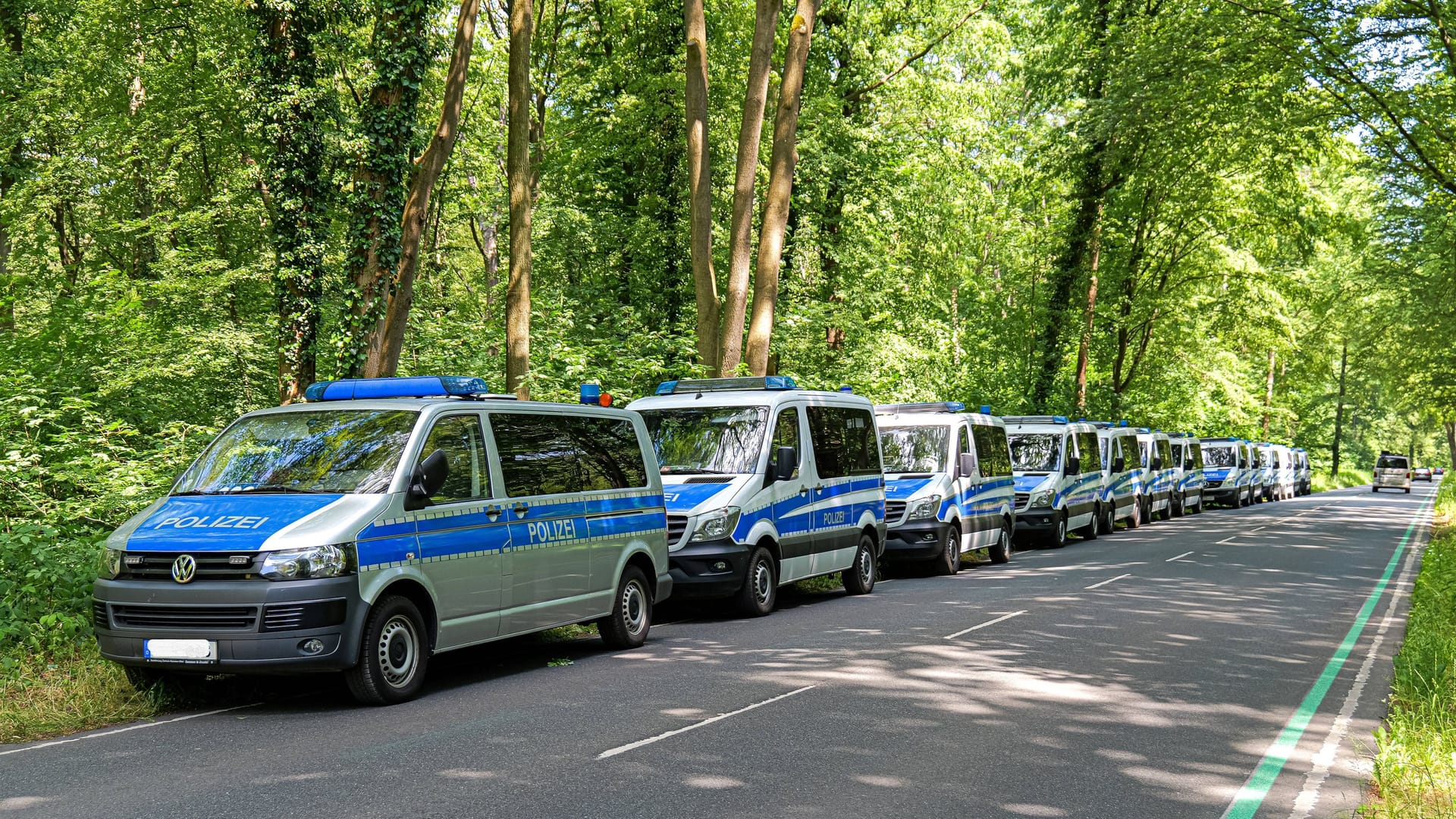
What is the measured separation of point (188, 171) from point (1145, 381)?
33.5m

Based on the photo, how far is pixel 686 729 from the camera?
6.85 metres

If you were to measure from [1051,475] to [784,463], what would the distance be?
11899 millimetres

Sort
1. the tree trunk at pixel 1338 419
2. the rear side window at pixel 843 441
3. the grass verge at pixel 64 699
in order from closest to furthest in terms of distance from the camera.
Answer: the grass verge at pixel 64 699, the rear side window at pixel 843 441, the tree trunk at pixel 1338 419

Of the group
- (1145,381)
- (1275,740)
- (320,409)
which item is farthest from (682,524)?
(1145,381)

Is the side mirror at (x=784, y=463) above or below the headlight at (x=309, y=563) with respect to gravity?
above

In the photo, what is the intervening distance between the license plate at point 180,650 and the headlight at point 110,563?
21.8 inches

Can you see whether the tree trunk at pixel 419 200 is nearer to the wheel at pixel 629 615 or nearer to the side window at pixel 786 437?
the side window at pixel 786 437

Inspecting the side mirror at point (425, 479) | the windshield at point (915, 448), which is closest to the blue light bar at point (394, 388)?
the side mirror at point (425, 479)

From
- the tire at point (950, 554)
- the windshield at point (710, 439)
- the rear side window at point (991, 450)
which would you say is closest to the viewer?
the windshield at point (710, 439)

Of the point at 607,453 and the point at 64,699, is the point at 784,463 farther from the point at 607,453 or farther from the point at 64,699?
the point at 64,699

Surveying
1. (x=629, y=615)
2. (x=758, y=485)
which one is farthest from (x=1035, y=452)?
(x=629, y=615)

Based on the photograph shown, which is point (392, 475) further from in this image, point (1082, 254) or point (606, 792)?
point (1082, 254)

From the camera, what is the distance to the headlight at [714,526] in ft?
38.1

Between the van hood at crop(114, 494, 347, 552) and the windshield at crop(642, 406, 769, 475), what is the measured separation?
5.32 meters
